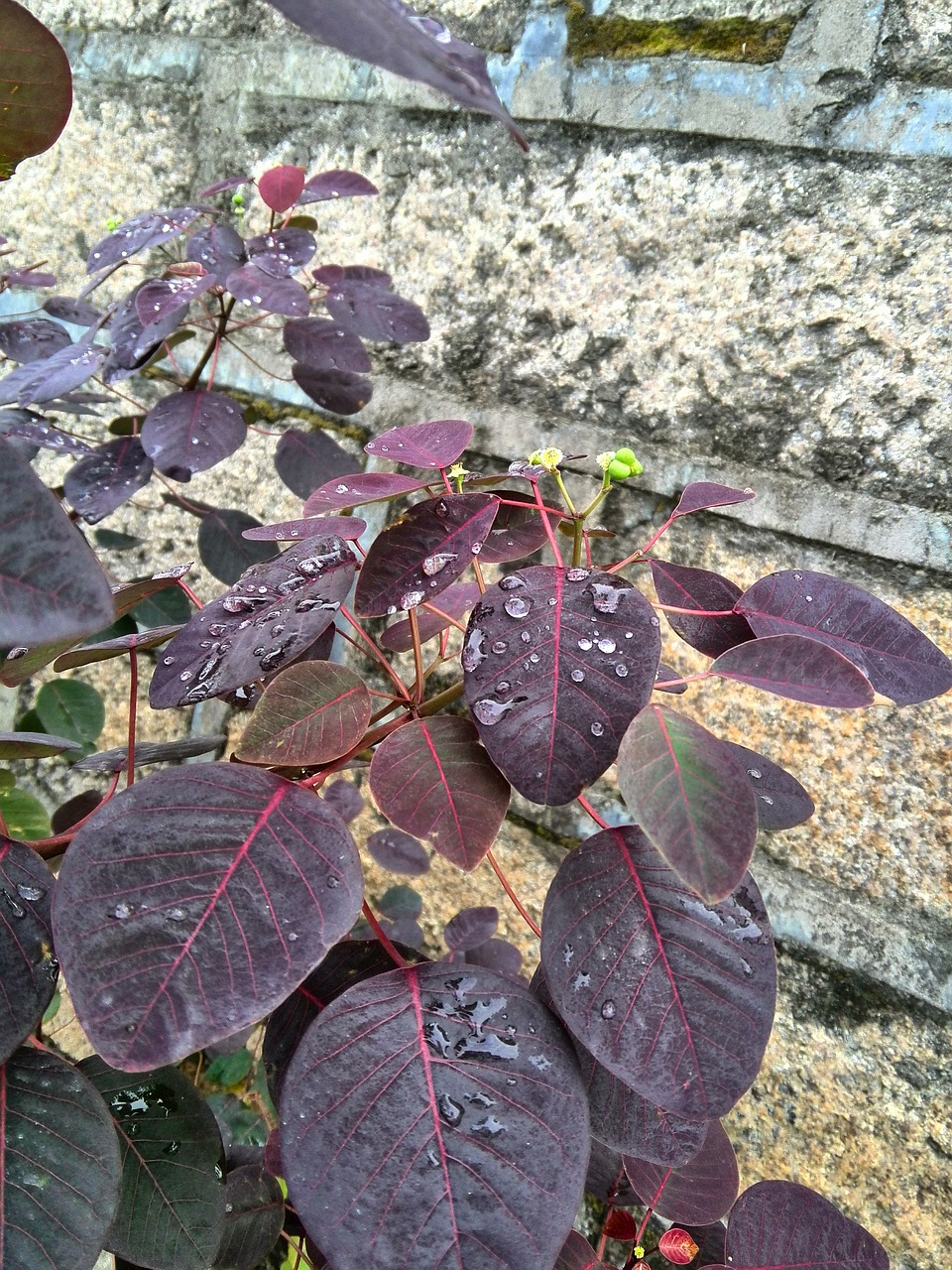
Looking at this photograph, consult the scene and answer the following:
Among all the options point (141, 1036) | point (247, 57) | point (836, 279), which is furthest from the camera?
point (247, 57)

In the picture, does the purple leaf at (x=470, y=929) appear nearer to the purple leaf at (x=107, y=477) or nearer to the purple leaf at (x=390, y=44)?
the purple leaf at (x=107, y=477)

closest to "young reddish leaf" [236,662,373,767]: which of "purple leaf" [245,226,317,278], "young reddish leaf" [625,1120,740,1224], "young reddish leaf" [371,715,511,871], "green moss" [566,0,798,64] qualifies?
"young reddish leaf" [371,715,511,871]

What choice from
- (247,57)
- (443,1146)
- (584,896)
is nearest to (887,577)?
(584,896)

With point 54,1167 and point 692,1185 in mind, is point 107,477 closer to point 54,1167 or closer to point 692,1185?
point 54,1167

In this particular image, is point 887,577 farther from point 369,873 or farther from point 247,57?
point 247,57

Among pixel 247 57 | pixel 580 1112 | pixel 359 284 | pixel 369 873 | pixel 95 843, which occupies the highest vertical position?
pixel 247 57

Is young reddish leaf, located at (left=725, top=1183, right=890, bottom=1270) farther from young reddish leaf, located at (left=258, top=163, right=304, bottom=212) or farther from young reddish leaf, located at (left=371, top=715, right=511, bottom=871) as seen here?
young reddish leaf, located at (left=258, top=163, right=304, bottom=212)
